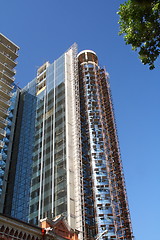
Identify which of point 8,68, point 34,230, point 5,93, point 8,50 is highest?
point 8,50

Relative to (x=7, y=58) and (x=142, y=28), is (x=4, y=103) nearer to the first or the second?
(x=7, y=58)

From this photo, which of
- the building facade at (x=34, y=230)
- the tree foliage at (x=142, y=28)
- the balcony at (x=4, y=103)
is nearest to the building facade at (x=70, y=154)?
the building facade at (x=34, y=230)

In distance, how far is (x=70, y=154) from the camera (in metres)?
61.6

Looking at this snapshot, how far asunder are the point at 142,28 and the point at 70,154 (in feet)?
143

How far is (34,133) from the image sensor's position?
2958 inches

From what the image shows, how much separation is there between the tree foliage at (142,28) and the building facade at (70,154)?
31538 millimetres

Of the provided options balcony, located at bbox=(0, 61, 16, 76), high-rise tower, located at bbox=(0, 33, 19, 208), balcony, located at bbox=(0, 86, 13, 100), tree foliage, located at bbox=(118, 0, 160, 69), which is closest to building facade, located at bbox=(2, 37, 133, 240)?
high-rise tower, located at bbox=(0, 33, 19, 208)

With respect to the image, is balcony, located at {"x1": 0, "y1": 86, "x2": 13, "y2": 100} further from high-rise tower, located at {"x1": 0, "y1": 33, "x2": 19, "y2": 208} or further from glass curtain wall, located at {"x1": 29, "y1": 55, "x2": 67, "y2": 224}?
glass curtain wall, located at {"x1": 29, "y1": 55, "x2": 67, "y2": 224}

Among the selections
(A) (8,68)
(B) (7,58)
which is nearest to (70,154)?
(A) (8,68)

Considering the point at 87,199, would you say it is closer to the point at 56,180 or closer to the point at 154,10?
the point at 56,180

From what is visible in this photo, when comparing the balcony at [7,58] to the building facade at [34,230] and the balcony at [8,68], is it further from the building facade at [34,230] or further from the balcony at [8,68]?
the building facade at [34,230]

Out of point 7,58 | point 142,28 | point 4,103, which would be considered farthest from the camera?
point 7,58

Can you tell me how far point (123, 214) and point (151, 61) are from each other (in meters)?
42.8

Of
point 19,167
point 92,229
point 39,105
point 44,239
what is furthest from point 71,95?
point 44,239
